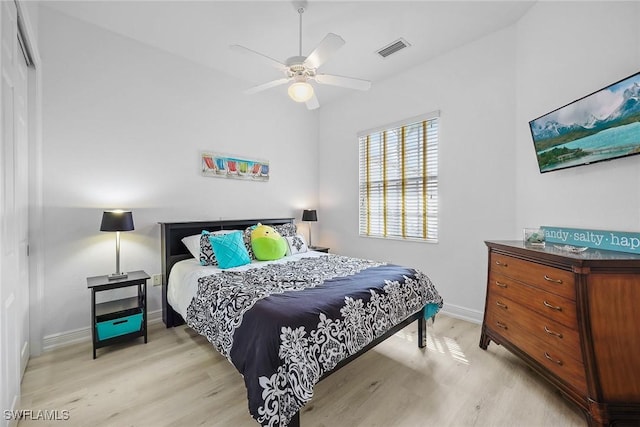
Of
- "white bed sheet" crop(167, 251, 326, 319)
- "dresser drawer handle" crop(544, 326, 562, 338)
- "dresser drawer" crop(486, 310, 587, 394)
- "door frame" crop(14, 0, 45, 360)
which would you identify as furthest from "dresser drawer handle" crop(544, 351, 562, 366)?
"door frame" crop(14, 0, 45, 360)

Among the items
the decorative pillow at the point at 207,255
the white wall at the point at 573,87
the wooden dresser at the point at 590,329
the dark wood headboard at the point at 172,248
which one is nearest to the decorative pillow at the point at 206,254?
the decorative pillow at the point at 207,255

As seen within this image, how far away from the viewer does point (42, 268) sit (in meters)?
2.38

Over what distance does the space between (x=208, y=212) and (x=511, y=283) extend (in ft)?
10.7

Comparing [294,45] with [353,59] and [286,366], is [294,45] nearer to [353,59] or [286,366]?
[353,59]

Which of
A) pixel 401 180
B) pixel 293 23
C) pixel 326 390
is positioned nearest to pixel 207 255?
pixel 326 390

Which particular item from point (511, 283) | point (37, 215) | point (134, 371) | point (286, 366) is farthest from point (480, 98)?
point (37, 215)

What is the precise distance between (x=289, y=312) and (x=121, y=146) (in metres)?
2.59

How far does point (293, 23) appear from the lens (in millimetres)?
2596

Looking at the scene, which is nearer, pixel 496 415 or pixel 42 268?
pixel 496 415

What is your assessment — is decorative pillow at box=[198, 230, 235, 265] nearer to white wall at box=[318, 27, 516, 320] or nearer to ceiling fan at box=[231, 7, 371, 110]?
ceiling fan at box=[231, 7, 371, 110]

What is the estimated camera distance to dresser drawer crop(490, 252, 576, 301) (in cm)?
161

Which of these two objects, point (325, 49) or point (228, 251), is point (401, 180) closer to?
point (325, 49)

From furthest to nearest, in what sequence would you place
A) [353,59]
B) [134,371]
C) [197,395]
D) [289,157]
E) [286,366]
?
[289,157] < [353,59] < [134,371] < [197,395] < [286,366]

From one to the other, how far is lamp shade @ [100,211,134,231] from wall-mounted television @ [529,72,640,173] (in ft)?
12.2
